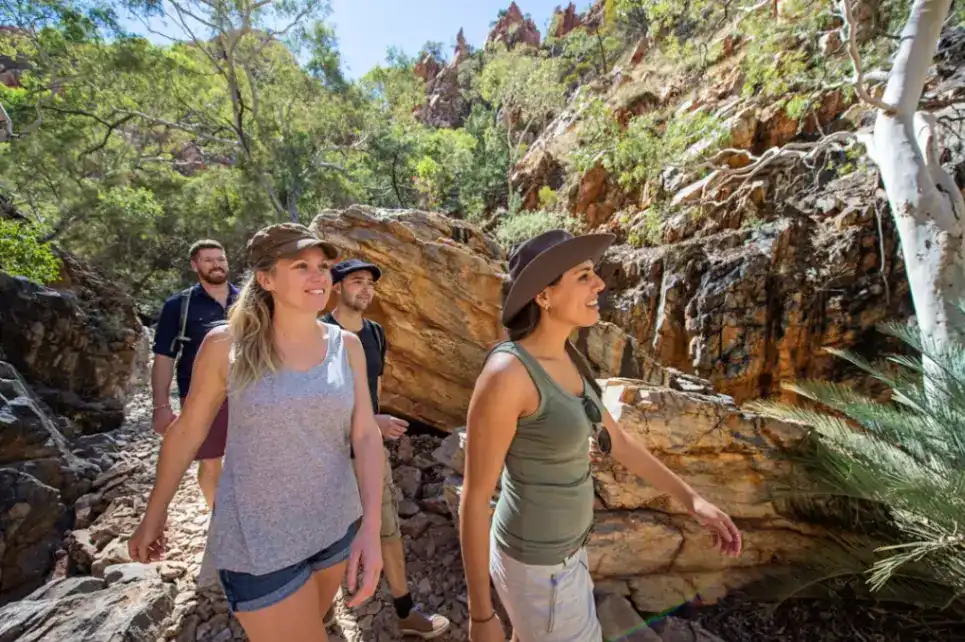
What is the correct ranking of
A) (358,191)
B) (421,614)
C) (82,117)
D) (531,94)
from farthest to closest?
(531,94)
(358,191)
(82,117)
(421,614)

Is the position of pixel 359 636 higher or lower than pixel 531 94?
lower

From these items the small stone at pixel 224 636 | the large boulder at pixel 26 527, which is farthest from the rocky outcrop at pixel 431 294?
the large boulder at pixel 26 527

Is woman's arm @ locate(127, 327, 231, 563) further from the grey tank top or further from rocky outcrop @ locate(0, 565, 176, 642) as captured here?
rocky outcrop @ locate(0, 565, 176, 642)

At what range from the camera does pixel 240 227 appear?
1430 cm

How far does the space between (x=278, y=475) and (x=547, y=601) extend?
0.95m

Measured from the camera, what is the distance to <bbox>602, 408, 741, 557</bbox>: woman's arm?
157 centimetres

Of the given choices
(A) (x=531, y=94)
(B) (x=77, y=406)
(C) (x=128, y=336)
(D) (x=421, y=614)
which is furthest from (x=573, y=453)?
(A) (x=531, y=94)

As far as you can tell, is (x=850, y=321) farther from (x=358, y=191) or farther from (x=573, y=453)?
(x=358, y=191)

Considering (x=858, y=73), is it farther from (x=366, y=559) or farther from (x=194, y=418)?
(x=194, y=418)

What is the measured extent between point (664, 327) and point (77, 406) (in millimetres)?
8970

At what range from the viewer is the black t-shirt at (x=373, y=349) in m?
2.51

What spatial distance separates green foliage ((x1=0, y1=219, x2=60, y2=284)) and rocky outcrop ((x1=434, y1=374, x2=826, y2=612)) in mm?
7354

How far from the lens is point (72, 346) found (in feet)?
17.1

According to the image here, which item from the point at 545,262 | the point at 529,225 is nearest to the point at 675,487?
the point at 545,262
